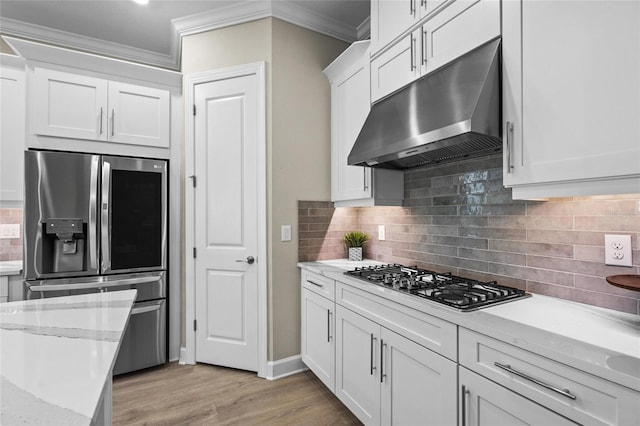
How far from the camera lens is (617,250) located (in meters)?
1.32

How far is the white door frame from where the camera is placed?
263 centimetres

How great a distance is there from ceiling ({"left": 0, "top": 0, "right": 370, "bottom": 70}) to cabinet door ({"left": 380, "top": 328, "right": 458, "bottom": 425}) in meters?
2.49

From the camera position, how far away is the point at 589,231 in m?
1.42

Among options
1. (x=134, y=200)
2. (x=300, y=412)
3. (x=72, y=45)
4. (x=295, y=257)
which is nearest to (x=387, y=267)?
(x=295, y=257)

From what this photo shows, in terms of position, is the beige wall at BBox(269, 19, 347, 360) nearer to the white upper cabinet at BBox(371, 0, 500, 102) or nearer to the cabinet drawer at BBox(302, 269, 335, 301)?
the cabinet drawer at BBox(302, 269, 335, 301)

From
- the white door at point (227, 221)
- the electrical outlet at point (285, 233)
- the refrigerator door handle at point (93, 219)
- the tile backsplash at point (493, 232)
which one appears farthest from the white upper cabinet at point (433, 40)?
the refrigerator door handle at point (93, 219)

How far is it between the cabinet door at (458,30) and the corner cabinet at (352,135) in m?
0.60

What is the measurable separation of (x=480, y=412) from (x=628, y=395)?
1.65 feet

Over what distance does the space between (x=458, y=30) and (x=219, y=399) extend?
2690mm

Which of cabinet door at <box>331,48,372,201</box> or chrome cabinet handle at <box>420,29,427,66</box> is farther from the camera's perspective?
cabinet door at <box>331,48,372,201</box>

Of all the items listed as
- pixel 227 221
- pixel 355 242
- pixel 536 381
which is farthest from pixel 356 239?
pixel 536 381

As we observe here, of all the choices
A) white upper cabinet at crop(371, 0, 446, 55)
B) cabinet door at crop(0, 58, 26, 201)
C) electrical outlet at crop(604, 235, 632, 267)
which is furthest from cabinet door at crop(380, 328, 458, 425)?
cabinet door at crop(0, 58, 26, 201)

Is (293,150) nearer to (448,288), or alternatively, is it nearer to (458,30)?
(458,30)

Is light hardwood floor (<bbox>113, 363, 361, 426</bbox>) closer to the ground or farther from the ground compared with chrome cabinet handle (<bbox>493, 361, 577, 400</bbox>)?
closer to the ground
